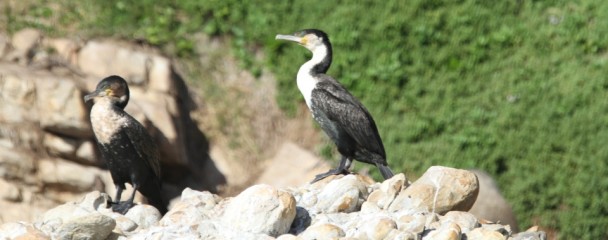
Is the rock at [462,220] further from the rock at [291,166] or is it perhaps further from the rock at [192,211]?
the rock at [291,166]

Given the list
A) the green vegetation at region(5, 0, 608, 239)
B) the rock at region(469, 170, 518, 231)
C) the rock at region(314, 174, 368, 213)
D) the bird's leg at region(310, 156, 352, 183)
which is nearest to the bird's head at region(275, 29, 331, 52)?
the bird's leg at region(310, 156, 352, 183)

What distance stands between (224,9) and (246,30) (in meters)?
0.33

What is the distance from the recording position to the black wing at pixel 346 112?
9.09 metres

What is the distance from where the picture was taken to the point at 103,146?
30.5ft

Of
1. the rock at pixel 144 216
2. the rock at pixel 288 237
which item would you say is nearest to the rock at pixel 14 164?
the rock at pixel 144 216

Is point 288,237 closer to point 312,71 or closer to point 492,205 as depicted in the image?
point 312,71


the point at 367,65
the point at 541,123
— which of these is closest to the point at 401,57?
the point at 367,65

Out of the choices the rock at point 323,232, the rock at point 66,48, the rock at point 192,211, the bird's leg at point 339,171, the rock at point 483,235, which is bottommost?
the rock at point 483,235

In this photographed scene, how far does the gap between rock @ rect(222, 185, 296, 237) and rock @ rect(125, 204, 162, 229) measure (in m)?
0.82

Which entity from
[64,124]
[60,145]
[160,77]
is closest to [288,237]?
[64,124]

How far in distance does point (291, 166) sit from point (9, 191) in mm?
2711

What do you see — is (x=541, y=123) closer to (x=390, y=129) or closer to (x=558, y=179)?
(x=558, y=179)

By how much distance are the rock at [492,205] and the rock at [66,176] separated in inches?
140

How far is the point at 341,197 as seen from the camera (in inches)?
327
